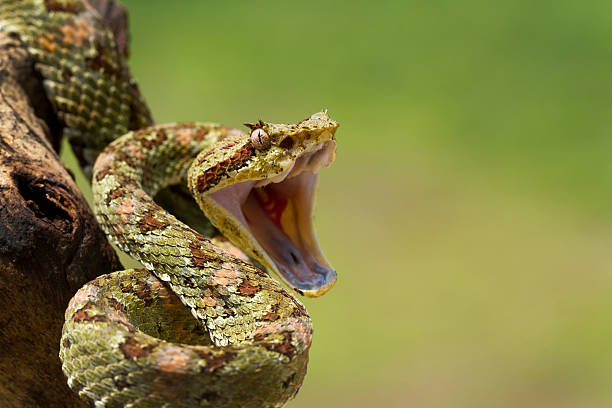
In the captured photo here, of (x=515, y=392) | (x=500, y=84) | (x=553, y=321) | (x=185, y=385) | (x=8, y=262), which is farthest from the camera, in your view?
(x=500, y=84)

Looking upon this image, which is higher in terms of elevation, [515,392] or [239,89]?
[239,89]

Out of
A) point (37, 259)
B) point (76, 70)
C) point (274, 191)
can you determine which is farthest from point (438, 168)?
point (37, 259)

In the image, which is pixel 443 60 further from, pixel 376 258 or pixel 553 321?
pixel 553 321

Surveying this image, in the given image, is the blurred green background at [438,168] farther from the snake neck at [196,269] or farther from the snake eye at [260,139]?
the snake eye at [260,139]

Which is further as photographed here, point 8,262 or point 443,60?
point 443,60

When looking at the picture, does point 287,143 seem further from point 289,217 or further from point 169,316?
point 169,316

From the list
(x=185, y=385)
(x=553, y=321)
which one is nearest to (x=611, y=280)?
(x=553, y=321)
